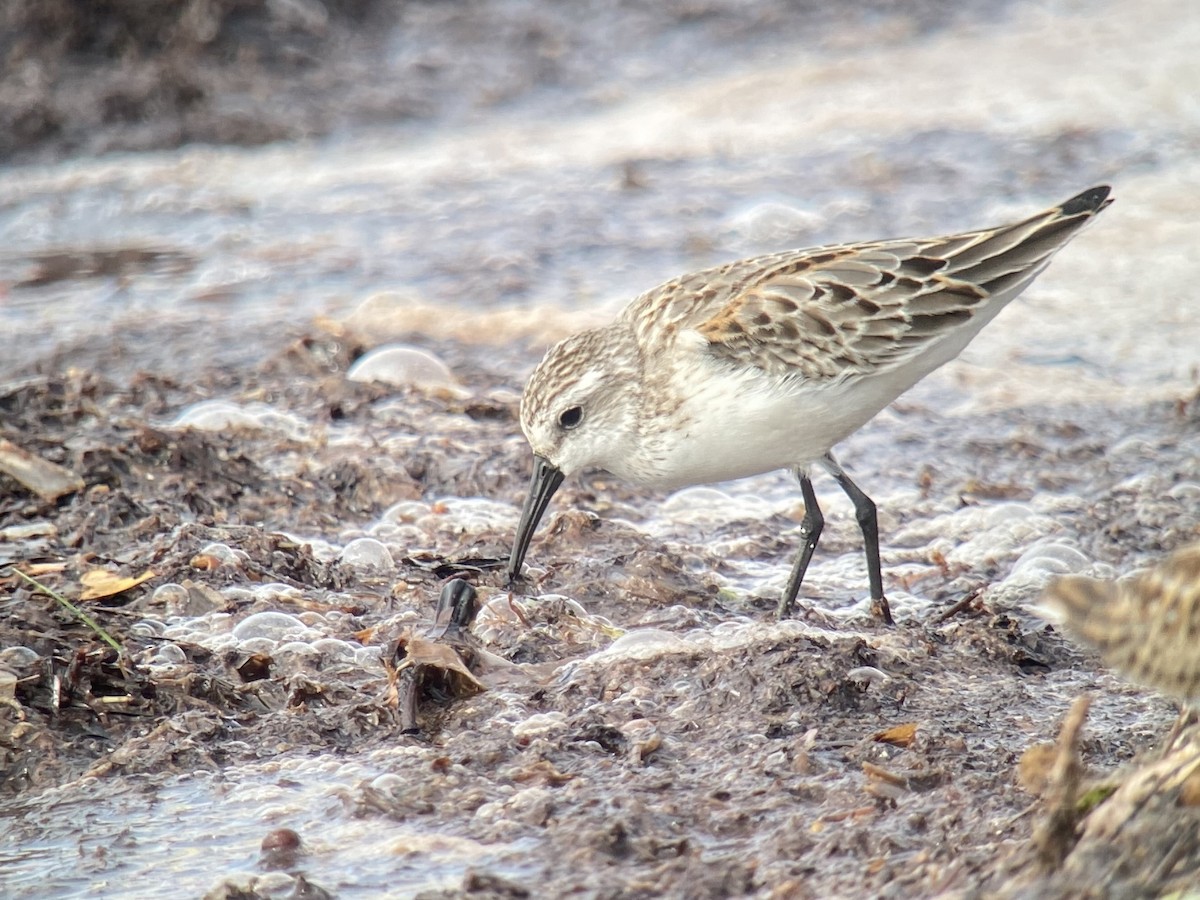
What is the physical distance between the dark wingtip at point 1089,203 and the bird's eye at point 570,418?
1.68 metres

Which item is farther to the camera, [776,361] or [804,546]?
[804,546]

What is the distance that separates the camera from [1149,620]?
9.73ft

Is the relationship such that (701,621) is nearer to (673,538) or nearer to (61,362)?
(673,538)

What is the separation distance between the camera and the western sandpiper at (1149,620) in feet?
9.52

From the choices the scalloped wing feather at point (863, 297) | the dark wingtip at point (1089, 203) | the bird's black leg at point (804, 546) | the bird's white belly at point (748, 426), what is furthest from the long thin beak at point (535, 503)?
the dark wingtip at point (1089, 203)

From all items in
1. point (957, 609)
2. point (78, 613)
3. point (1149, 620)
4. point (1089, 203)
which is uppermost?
point (1089, 203)

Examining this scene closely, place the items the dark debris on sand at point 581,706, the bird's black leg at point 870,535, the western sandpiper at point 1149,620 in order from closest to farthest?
the western sandpiper at point 1149,620, the dark debris on sand at point 581,706, the bird's black leg at point 870,535

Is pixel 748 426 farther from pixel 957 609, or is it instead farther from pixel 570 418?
pixel 957 609

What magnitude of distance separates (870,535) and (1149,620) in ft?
6.27

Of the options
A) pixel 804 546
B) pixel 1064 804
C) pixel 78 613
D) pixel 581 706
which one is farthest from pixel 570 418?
pixel 1064 804

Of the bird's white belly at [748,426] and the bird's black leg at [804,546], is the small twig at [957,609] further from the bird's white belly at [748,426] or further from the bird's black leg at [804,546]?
the bird's white belly at [748,426]

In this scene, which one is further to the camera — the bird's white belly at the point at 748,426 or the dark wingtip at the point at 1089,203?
the dark wingtip at the point at 1089,203

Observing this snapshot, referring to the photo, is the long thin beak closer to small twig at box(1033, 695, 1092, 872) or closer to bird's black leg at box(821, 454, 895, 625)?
bird's black leg at box(821, 454, 895, 625)

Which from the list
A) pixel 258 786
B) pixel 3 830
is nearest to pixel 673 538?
pixel 258 786
